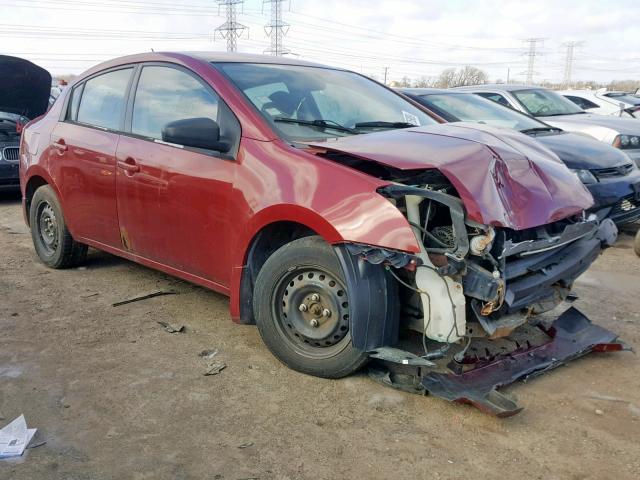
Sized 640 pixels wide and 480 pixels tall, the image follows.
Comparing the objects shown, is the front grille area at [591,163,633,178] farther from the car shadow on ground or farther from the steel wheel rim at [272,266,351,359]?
the car shadow on ground

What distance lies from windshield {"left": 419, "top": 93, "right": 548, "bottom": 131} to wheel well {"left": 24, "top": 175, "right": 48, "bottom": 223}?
4.17 meters

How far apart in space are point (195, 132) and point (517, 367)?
2206 millimetres

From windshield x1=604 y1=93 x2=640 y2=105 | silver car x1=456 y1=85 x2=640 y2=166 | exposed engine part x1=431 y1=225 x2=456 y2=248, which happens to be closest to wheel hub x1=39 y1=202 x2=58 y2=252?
exposed engine part x1=431 y1=225 x2=456 y2=248

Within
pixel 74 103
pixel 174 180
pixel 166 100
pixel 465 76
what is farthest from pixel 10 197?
pixel 465 76

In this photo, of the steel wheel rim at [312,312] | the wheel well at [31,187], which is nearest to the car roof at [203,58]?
the wheel well at [31,187]

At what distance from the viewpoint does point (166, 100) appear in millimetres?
4188

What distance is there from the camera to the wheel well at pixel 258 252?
3.55 meters

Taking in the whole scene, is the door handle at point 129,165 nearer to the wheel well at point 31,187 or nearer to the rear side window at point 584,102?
the wheel well at point 31,187

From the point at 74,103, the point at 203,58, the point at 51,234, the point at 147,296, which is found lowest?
the point at 147,296

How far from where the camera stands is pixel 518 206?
3039 millimetres

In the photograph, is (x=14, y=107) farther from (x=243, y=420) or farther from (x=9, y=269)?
(x=243, y=420)

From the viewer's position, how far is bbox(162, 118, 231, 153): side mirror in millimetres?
3506

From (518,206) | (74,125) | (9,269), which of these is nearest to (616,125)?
(518,206)

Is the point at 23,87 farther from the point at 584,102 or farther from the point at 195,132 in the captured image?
the point at 584,102
